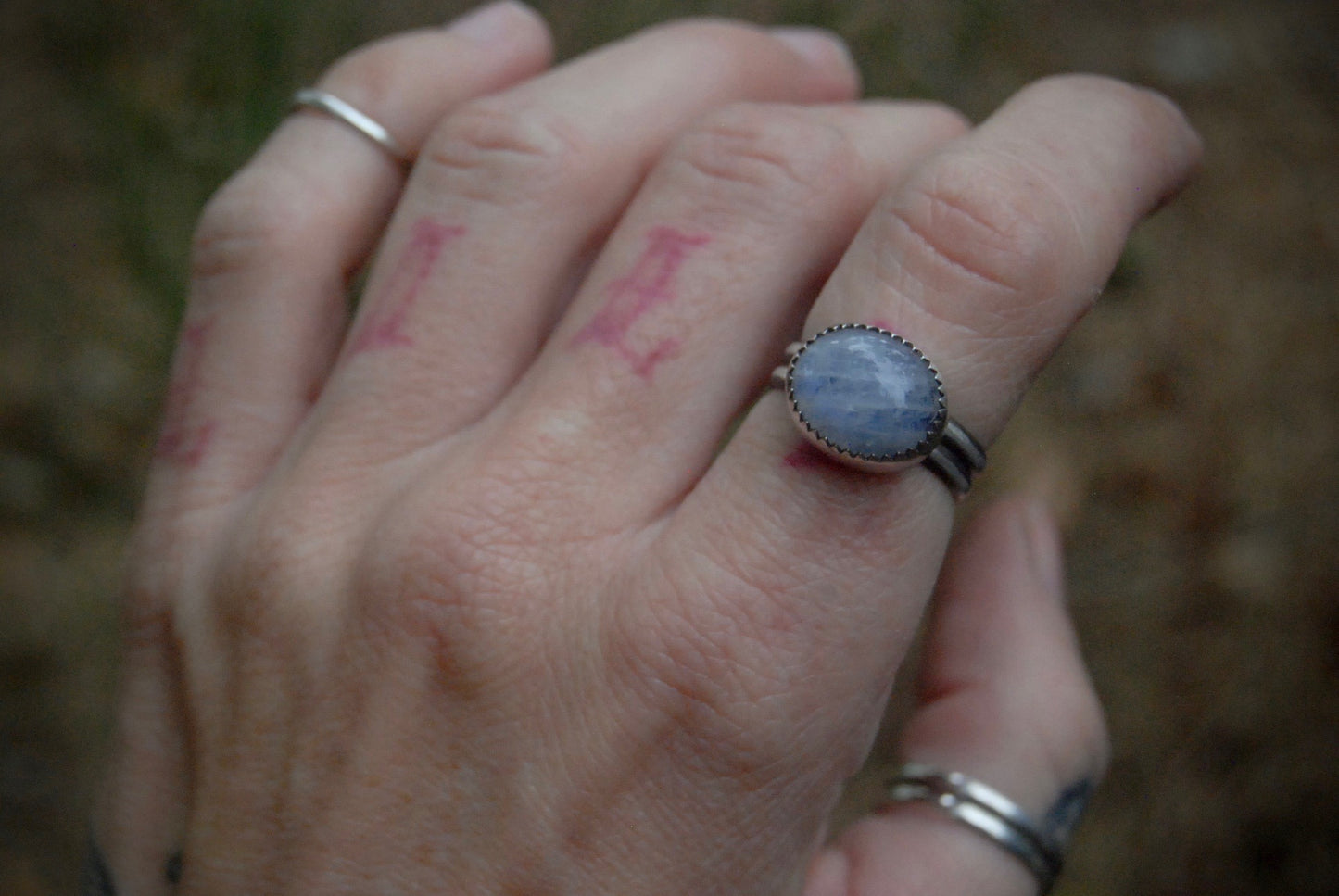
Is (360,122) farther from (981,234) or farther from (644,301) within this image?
(981,234)

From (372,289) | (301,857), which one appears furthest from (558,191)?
(301,857)

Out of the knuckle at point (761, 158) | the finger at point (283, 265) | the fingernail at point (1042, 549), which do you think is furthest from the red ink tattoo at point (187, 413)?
the fingernail at point (1042, 549)

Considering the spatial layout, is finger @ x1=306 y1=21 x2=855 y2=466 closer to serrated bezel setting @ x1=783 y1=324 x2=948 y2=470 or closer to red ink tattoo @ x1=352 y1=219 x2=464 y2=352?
red ink tattoo @ x1=352 y1=219 x2=464 y2=352

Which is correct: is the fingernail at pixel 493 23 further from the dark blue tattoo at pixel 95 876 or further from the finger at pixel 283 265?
the dark blue tattoo at pixel 95 876

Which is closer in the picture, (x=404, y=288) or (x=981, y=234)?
(x=981, y=234)

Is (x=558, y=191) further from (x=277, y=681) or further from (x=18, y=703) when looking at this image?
(x=18, y=703)

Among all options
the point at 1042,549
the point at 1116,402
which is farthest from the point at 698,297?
the point at 1116,402
